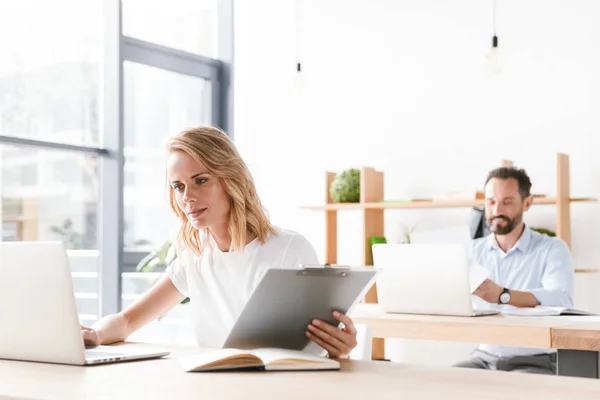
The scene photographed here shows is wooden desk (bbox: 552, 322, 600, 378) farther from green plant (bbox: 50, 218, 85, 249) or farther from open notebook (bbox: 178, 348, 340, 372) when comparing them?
green plant (bbox: 50, 218, 85, 249)

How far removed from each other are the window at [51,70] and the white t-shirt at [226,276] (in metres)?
2.51

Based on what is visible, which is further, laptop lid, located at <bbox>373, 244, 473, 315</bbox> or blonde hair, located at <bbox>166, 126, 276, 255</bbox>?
laptop lid, located at <bbox>373, 244, 473, 315</bbox>

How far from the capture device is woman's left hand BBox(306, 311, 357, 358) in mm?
1929

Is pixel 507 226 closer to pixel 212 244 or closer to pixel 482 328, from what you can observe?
pixel 482 328

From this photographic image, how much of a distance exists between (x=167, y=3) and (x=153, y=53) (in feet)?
1.40

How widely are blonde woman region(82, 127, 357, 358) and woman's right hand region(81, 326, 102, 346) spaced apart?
6 centimetres

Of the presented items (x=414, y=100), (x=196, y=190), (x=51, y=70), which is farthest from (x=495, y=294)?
(x=51, y=70)

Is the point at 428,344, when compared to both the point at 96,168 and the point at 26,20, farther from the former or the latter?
the point at 26,20

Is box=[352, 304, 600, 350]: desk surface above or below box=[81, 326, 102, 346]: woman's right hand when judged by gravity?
→ below

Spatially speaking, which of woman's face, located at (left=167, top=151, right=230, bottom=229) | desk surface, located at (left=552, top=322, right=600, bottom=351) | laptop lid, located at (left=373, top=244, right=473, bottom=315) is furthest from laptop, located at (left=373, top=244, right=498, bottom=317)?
woman's face, located at (left=167, top=151, right=230, bottom=229)

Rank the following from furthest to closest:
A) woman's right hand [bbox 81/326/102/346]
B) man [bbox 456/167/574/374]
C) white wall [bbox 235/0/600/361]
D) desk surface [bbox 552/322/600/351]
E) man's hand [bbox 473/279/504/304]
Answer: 1. white wall [bbox 235/0/600/361]
2. man [bbox 456/167/574/374]
3. man's hand [bbox 473/279/504/304]
4. desk surface [bbox 552/322/600/351]
5. woman's right hand [bbox 81/326/102/346]

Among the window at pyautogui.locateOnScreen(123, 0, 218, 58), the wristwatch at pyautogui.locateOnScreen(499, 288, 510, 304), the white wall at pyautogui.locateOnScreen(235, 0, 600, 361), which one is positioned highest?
the window at pyautogui.locateOnScreen(123, 0, 218, 58)

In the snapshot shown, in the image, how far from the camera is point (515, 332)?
2648 millimetres

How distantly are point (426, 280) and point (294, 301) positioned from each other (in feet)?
4.02
